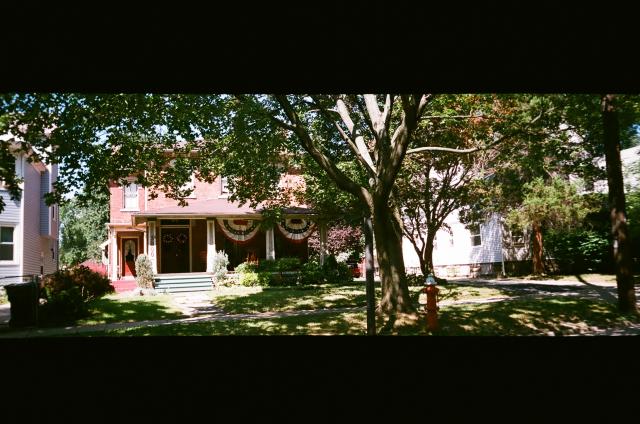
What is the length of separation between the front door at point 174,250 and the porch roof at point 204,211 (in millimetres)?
1242

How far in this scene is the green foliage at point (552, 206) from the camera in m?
17.7

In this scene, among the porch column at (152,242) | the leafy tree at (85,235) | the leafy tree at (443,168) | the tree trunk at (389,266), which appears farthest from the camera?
the leafy tree at (85,235)

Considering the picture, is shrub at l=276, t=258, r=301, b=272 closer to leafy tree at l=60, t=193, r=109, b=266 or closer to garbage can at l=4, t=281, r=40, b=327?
garbage can at l=4, t=281, r=40, b=327

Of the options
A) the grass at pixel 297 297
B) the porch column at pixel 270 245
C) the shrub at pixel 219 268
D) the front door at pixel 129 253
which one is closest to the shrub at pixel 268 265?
the porch column at pixel 270 245

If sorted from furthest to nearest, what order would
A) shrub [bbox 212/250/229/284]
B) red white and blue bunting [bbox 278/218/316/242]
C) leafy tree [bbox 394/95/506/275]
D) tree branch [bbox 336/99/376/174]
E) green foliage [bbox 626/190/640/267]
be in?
red white and blue bunting [bbox 278/218/316/242]
shrub [bbox 212/250/229/284]
green foliage [bbox 626/190/640/267]
leafy tree [bbox 394/95/506/275]
tree branch [bbox 336/99/376/174]

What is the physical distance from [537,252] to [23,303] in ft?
62.3

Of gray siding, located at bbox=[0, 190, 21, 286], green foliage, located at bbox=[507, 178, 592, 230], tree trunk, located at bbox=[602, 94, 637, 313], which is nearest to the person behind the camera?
tree trunk, located at bbox=[602, 94, 637, 313]

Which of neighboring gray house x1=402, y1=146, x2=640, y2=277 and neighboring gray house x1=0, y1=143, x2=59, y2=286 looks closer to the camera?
neighboring gray house x1=0, y1=143, x2=59, y2=286

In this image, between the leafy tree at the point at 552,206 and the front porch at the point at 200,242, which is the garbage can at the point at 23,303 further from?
the leafy tree at the point at 552,206

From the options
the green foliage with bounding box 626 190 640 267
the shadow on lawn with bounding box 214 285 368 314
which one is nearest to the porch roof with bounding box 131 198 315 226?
the shadow on lawn with bounding box 214 285 368 314

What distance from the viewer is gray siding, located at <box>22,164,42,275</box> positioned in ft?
57.3
